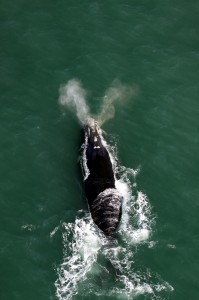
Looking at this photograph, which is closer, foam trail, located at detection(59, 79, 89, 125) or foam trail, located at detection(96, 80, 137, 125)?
foam trail, located at detection(96, 80, 137, 125)

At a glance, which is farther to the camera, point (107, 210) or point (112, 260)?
point (107, 210)

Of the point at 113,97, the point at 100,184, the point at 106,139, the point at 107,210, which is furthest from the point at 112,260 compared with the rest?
the point at 113,97

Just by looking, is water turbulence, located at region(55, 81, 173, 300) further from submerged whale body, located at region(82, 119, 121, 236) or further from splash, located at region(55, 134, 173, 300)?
submerged whale body, located at region(82, 119, 121, 236)

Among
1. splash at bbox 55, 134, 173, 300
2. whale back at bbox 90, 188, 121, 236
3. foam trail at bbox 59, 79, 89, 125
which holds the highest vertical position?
foam trail at bbox 59, 79, 89, 125

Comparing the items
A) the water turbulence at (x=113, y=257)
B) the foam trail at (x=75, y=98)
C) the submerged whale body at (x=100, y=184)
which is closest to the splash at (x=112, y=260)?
the water turbulence at (x=113, y=257)

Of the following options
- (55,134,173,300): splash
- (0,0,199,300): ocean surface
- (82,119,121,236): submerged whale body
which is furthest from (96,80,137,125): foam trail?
(55,134,173,300): splash

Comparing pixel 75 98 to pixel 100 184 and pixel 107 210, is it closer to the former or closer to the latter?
pixel 100 184

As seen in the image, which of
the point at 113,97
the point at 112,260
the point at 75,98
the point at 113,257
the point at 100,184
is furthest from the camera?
the point at 113,97
